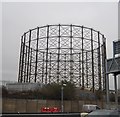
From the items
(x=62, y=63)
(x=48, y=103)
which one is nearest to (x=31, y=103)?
(x=48, y=103)

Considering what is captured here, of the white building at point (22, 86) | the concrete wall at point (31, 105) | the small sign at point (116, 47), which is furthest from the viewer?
→ the white building at point (22, 86)

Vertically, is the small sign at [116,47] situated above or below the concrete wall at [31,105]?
above

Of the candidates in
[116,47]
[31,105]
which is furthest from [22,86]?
[116,47]

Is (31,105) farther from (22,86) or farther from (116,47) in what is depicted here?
(116,47)

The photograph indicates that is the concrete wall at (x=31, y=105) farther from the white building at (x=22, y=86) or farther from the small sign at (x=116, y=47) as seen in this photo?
the small sign at (x=116, y=47)

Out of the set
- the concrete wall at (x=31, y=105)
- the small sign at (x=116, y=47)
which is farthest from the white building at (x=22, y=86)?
the small sign at (x=116, y=47)

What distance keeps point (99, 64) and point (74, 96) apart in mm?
7377

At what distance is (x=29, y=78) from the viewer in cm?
4362

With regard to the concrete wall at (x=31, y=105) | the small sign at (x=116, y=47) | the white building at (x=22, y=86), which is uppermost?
the small sign at (x=116, y=47)

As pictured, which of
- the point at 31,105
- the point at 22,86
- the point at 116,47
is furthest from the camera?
the point at 22,86

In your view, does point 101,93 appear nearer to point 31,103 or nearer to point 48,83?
point 48,83

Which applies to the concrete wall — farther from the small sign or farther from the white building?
the small sign

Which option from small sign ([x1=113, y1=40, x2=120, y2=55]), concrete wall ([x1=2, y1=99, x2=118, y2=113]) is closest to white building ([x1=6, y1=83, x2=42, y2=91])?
concrete wall ([x1=2, y1=99, x2=118, y2=113])

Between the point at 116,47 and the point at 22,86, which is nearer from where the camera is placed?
the point at 116,47
